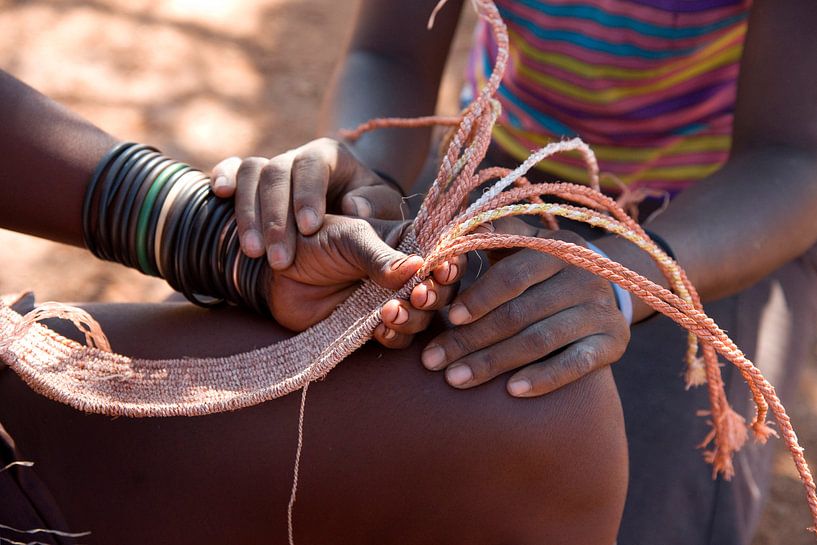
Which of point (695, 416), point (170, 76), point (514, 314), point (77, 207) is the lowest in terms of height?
point (170, 76)

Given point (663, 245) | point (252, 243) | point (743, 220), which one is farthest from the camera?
point (743, 220)

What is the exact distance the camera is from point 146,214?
1032 millimetres

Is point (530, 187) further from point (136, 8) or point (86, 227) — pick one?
point (136, 8)

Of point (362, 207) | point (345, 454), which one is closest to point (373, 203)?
point (362, 207)

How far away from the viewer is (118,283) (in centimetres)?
242

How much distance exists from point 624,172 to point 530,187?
0.70m

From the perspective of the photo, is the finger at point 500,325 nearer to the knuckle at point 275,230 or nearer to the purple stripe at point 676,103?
the knuckle at point 275,230

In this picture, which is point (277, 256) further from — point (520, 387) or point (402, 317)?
point (520, 387)

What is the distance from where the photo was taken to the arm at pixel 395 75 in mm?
1604

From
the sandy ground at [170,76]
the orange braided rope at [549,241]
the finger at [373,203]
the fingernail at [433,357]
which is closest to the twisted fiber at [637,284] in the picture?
the orange braided rope at [549,241]

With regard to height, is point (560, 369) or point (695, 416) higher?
point (560, 369)

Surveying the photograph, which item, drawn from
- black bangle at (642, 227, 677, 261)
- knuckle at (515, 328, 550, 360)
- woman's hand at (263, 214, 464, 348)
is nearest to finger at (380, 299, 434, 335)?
woman's hand at (263, 214, 464, 348)

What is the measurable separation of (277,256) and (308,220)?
0.06 m

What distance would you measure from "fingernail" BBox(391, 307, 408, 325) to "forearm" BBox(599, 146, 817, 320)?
58cm
